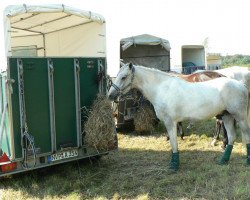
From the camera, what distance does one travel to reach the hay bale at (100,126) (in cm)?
592

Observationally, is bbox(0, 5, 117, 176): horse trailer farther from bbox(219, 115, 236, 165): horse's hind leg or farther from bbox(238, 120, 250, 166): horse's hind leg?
bbox(238, 120, 250, 166): horse's hind leg

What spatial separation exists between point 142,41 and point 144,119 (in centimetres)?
258

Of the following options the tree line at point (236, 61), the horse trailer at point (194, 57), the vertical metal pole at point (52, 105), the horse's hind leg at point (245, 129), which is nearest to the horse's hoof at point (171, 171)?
the horse's hind leg at point (245, 129)

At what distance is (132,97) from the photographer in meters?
10.0

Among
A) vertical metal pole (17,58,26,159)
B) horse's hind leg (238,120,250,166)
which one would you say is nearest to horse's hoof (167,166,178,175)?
horse's hind leg (238,120,250,166)

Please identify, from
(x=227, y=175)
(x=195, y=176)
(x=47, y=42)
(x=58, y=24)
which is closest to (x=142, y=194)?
(x=195, y=176)

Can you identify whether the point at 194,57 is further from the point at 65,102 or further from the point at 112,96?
the point at 65,102

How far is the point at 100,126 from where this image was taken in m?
5.92

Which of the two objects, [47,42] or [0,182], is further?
[47,42]

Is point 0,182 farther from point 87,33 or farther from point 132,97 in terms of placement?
point 132,97

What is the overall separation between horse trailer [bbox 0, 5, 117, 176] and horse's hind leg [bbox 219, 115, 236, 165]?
2.06 metres

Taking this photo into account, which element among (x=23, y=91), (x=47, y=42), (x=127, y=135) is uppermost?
(x=47, y=42)

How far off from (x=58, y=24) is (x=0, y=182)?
4.05 metres

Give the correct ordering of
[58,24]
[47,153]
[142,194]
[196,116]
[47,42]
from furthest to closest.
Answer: [47,42], [58,24], [196,116], [47,153], [142,194]
